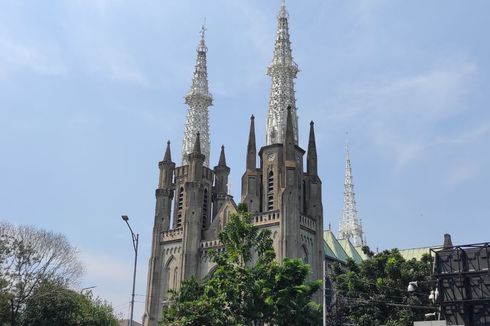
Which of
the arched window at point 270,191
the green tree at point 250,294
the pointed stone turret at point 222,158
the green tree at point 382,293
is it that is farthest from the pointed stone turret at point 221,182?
the green tree at point 250,294

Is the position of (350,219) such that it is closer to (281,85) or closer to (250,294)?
(281,85)

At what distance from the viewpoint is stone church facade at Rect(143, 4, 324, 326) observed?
49.1m

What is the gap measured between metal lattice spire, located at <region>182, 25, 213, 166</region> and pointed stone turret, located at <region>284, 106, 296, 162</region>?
1217 centimetres

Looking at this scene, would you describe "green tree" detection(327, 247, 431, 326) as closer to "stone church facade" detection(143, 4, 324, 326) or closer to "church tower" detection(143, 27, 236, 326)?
"stone church facade" detection(143, 4, 324, 326)

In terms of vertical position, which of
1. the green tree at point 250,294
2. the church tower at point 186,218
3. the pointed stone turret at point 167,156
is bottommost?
the green tree at point 250,294

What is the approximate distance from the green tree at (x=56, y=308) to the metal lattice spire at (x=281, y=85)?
21.4 meters

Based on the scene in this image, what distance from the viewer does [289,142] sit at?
169 feet

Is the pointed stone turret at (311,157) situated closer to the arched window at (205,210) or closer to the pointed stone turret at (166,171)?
the arched window at (205,210)

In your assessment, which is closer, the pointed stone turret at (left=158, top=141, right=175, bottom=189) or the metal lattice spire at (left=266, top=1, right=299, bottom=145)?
the metal lattice spire at (left=266, top=1, right=299, bottom=145)

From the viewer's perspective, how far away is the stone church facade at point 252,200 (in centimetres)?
4908

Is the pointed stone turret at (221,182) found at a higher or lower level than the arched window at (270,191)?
higher

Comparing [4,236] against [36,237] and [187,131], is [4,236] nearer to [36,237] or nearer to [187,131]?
[36,237]

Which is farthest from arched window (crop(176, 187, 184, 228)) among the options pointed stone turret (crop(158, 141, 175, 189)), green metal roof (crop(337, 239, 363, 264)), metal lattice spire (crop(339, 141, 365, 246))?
metal lattice spire (crop(339, 141, 365, 246))

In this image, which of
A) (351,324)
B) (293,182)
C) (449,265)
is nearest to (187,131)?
(293,182)
